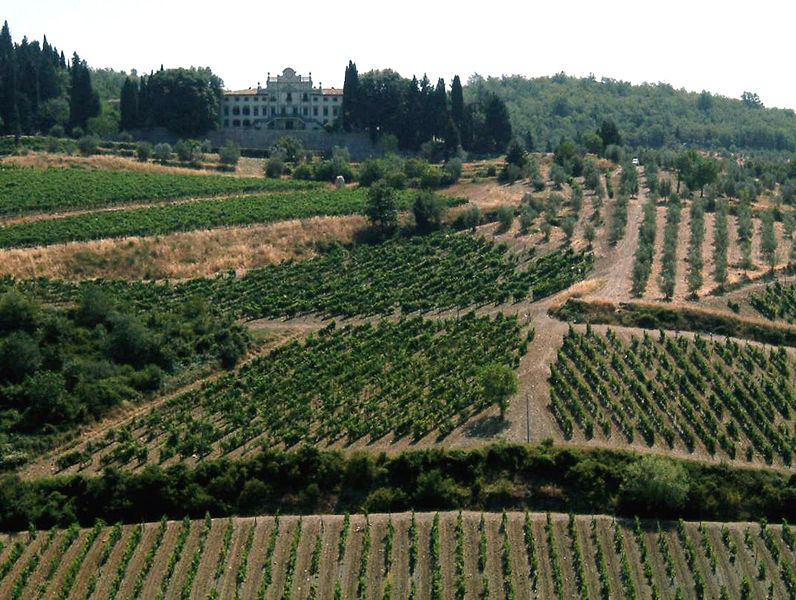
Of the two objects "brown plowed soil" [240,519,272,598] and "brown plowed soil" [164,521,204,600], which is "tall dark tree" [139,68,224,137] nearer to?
"brown plowed soil" [164,521,204,600]

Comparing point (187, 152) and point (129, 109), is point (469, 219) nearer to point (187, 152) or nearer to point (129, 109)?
point (187, 152)

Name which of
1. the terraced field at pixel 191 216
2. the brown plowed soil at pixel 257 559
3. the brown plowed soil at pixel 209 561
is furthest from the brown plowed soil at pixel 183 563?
the terraced field at pixel 191 216

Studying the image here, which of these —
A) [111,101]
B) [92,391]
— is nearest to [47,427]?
[92,391]

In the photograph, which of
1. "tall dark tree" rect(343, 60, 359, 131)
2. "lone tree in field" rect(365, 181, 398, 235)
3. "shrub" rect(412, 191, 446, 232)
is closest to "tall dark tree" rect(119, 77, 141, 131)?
"tall dark tree" rect(343, 60, 359, 131)

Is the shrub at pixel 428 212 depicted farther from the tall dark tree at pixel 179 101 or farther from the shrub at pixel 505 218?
the tall dark tree at pixel 179 101

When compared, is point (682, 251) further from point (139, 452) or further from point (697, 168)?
point (139, 452)

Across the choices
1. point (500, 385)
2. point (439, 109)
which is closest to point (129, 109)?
point (439, 109)
